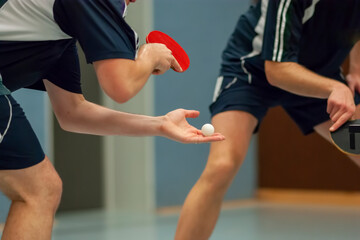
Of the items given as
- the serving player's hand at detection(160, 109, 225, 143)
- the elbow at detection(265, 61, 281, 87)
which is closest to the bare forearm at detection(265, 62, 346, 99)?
the elbow at detection(265, 61, 281, 87)

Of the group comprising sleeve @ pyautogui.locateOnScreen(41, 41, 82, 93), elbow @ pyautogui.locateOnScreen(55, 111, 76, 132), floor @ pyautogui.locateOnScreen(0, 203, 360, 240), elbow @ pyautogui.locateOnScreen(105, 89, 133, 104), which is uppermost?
elbow @ pyautogui.locateOnScreen(105, 89, 133, 104)

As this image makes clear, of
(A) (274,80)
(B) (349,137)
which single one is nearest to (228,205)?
(A) (274,80)

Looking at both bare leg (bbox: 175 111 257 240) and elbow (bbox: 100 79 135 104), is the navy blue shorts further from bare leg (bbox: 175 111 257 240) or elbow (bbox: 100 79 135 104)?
bare leg (bbox: 175 111 257 240)

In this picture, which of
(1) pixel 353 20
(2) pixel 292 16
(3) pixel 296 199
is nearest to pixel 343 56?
(1) pixel 353 20

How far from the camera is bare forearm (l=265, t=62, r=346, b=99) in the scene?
2.42 m

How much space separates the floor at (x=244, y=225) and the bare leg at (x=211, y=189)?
1478mm

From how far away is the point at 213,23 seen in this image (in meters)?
6.12

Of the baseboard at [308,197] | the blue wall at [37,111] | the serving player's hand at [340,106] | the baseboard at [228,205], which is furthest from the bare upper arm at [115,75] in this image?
the baseboard at [308,197]

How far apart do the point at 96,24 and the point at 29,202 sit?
1.94 ft

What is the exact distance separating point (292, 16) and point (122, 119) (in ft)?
2.93

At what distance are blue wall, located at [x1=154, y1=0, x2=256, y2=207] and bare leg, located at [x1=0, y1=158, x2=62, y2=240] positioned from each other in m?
3.74

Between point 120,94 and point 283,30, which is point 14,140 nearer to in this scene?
point 120,94

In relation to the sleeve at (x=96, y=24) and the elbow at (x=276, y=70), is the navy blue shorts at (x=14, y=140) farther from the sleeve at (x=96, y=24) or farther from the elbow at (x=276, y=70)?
the elbow at (x=276, y=70)

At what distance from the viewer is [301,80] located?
2439 millimetres
